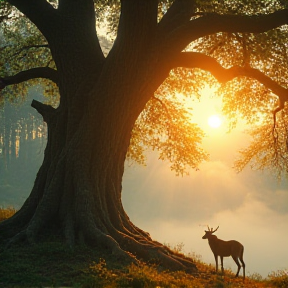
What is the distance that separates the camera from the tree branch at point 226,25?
38.4 feet

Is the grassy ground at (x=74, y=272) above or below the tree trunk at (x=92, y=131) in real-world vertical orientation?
below

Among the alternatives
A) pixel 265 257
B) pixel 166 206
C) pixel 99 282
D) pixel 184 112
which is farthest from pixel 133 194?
pixel 99 282

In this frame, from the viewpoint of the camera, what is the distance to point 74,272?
8.77 meters

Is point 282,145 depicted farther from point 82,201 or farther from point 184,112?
point 82,201

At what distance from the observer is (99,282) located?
775cm

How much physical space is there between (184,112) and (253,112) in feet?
12.1

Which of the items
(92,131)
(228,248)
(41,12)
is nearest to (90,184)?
(92,131)

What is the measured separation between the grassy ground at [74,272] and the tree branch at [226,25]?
254 inches

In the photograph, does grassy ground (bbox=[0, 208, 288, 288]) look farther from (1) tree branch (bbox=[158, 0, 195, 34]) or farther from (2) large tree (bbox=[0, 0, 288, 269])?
(1) tree branch (bbox=[158, 0, 195, 34])

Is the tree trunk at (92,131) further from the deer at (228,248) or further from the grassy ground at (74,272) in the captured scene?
the deer at (228,248)

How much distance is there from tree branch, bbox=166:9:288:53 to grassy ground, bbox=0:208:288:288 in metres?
6.45

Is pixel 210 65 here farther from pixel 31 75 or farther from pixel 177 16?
pixel 31 75

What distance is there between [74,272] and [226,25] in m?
7.71

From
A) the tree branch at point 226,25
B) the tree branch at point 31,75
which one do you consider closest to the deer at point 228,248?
the tree branch at point 226,25
